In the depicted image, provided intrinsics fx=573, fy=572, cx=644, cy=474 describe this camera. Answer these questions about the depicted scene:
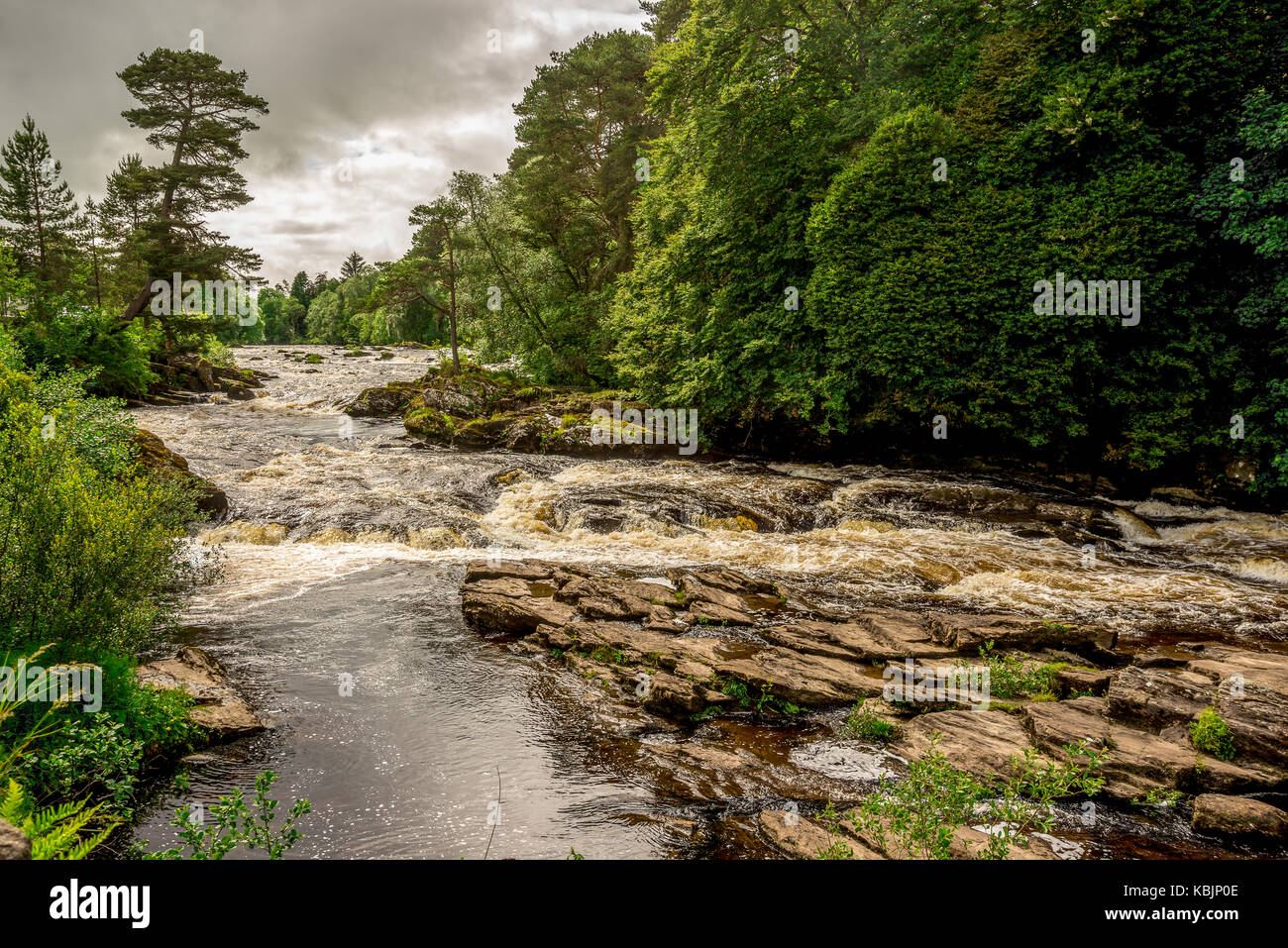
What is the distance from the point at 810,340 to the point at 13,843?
820 inches

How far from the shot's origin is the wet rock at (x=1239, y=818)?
4.47 metres

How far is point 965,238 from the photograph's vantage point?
17484 millimetres

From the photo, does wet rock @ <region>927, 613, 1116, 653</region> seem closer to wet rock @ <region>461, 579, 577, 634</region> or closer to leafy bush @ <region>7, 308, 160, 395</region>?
wet rock @ <region>461, 579, 577, 634</region>

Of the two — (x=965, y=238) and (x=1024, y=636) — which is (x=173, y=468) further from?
(x=965, y=238)

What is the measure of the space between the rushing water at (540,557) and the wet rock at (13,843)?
188 cm

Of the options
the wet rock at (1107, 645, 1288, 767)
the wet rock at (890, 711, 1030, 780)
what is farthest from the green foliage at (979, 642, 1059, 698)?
the wet rock at (890, 711, 1030, 780)

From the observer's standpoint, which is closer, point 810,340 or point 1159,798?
point 1159,798

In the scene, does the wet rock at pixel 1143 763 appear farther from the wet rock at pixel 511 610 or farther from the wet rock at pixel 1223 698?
the wet rock at pixel 511 610

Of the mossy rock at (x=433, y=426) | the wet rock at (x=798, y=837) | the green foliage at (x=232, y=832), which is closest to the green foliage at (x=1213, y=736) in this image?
the wet rock at (x=798, y=837)

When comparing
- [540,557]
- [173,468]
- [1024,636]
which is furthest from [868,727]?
[173,468]
